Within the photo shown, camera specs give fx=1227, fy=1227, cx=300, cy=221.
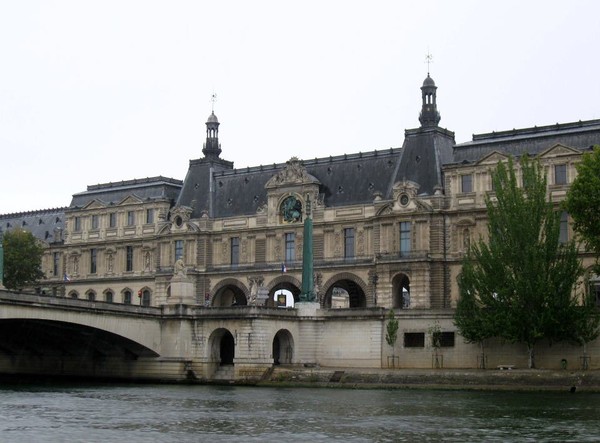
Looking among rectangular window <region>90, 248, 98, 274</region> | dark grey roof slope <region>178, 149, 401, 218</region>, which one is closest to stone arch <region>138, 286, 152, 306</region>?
rectangular window <region>90, 248, 98, 274</region>

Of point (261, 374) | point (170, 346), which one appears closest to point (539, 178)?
point (261, 374)

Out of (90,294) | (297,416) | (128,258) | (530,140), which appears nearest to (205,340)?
(530,140)

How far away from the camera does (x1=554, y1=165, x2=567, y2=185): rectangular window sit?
3809 inches

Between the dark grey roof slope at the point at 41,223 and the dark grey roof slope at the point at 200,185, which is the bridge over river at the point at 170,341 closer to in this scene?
the dark grey roof slope at the point at 200,185

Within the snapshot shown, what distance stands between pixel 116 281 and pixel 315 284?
27.3 metres

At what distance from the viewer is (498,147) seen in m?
101

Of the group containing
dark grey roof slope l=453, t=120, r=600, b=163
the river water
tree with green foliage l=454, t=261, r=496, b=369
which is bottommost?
the river water

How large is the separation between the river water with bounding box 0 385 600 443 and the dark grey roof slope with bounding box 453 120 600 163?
1124 inches

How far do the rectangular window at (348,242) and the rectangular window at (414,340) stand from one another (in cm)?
1773

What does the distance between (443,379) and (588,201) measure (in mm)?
14932

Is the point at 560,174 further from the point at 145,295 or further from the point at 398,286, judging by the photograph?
the point at 145,295

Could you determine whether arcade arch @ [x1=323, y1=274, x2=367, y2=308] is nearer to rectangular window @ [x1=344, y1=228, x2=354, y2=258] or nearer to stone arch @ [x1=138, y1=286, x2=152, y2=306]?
rectangular window @ [x1=344, y1=228, x2=354, y2=258]

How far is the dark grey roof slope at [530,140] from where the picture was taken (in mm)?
96812

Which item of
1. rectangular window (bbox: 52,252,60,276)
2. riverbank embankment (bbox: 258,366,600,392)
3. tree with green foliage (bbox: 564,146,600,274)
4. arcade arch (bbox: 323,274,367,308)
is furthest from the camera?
rectangular window (bbox: 52,252,60,276)
